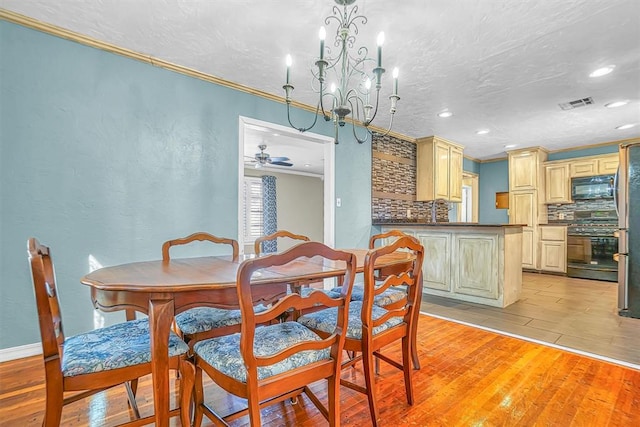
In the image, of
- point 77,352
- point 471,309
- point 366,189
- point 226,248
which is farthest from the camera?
point 366,189

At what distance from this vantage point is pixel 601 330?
275 centimetres

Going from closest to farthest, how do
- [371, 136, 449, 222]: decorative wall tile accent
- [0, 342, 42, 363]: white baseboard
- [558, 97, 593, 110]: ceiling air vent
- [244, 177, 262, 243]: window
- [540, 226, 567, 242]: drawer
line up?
1. [0, 342, 42, 363]: white baseboard
2. [558, 97, 593, 110]: ceiling air vent
3. [371, 136, 449, 222]: decorative wall tile accent
4. [540, 226, 567, 242]: drawer
5. [244, 177, 262, 243]: window

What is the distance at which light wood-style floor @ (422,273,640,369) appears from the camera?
246 centimetres

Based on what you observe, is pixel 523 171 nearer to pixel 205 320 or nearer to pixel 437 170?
pixel 437 170

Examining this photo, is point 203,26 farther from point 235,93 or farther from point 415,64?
point 415,64

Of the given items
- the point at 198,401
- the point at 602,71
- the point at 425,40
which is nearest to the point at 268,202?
the point at 425,40

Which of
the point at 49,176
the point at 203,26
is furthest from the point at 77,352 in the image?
the point at 203,26

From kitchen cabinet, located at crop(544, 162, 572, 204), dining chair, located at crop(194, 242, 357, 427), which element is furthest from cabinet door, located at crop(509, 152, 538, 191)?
dining chair, located at crop(194, 242, 357, 427)

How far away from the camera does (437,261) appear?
4.04 meters

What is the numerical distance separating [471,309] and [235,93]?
345 cm

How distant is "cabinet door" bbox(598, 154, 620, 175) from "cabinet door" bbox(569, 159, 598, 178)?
0.06 metres

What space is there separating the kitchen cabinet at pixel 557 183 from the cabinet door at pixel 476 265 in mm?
3251

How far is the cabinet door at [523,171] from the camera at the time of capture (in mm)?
5684

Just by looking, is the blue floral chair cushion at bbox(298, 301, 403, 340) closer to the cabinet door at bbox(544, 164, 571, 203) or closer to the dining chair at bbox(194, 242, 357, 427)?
the dining chair at bbox(194, 242, 357, 427)
